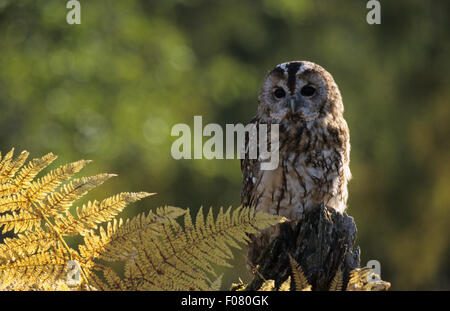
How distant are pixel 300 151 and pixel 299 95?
0.45 meters

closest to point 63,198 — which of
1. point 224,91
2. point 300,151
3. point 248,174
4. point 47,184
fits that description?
point 47,184

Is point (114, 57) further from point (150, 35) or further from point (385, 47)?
point (385, 47)

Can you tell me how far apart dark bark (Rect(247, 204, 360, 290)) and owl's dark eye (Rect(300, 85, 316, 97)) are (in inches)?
90.5

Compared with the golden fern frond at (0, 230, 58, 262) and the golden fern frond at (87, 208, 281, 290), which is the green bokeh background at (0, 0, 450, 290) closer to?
the golden fern frond at (0, 230, 58, 262)

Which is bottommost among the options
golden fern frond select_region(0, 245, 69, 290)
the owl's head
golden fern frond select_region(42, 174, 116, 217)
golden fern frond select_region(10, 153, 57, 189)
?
golden fern frond select_region(0, 245, 69, 290)

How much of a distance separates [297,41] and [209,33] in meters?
1.70

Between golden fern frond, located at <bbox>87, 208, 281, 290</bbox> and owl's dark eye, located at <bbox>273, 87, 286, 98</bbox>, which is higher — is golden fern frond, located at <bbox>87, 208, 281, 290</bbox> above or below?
below

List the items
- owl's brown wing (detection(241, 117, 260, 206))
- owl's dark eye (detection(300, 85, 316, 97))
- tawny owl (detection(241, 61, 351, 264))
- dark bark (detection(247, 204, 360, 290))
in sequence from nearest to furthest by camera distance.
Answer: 1. dark bark (detection(247, 204, 360, 290))
2. tawny owl (detection(241, 61, 351, 264))
3. owl's brown wing (detection(241, 117, 260, 206))
4. owl's dark eye (detection(300, 85, 316, 97))

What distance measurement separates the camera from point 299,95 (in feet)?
13.1

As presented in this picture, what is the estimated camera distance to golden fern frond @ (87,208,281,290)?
1.13 metres

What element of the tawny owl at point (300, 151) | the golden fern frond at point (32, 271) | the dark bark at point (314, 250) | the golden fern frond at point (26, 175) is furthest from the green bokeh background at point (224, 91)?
the golden fern frond at point (32, 271)

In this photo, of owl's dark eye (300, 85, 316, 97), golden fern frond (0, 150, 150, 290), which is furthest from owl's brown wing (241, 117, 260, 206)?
golden fern frond (0, 150, 150, 290)
